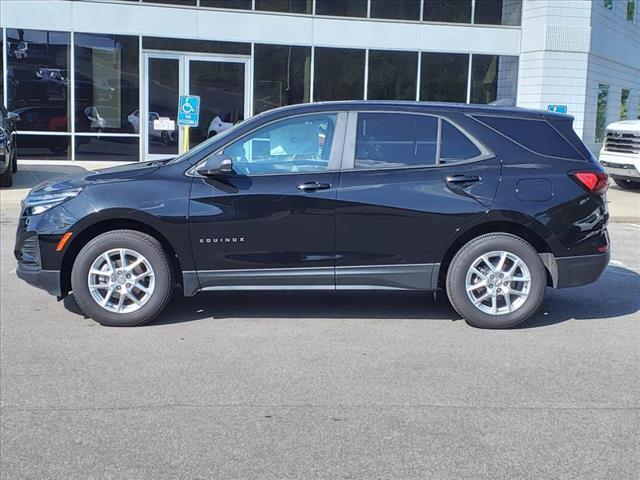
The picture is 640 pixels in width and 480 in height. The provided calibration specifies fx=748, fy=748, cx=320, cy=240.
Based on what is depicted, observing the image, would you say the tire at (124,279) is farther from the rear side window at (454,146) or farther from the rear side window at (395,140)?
the rear side window at (454,146)

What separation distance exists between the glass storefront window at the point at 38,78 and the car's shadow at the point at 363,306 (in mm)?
13342

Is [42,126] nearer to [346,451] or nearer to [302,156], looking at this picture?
[302,156]

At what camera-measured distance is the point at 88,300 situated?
597 cm

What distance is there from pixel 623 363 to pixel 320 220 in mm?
2474

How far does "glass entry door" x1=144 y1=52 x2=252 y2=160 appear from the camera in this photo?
19.5 m

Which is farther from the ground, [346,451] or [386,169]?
[386,169]

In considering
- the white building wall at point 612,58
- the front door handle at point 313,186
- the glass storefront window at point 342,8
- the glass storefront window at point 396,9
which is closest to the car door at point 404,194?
the front door handle at point 313,186

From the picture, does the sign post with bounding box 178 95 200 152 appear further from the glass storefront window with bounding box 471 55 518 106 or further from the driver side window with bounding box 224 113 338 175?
the glass storefront window with bounding box 471 55 518 106

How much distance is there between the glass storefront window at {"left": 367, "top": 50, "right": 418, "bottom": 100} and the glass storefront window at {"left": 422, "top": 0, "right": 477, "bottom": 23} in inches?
45.7

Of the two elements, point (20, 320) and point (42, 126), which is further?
point (42, 126)

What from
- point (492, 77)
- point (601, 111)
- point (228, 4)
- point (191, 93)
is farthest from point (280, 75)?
point (601, 111)

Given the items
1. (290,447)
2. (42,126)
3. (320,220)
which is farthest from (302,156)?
(42,126)

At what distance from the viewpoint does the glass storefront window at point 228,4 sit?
1956 cm

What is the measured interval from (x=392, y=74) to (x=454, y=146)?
1501 cm
